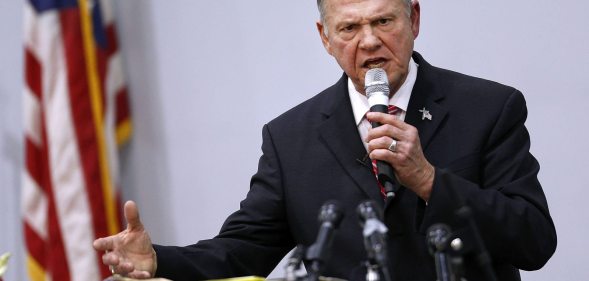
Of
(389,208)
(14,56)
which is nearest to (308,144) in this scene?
(389,208)

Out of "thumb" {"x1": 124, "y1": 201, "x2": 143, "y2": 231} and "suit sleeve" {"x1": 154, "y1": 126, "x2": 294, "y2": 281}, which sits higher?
"thumb" {"x1": 124, "y1": 201, "x2": 143, "y2": 231}

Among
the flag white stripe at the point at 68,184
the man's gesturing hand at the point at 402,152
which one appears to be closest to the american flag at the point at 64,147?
the flag white stripe at the point at 68,184

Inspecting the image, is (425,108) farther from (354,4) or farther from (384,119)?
(384,119)

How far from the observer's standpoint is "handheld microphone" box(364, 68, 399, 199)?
2.48 m

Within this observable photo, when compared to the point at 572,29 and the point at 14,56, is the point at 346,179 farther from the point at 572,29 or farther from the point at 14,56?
the point at 14,56

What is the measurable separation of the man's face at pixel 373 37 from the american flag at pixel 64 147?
2.03 m

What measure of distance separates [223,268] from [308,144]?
0.52 metres

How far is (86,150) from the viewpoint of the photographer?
186 inches

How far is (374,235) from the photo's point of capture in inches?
77.4

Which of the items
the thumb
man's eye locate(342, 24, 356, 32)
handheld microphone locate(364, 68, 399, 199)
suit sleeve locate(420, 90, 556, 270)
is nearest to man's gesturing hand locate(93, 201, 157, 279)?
the thumb

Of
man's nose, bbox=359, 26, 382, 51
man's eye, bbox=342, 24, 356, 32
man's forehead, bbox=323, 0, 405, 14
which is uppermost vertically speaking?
man's forehead, bbox=323, 0, 405, 14

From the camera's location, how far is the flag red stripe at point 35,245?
4.73m

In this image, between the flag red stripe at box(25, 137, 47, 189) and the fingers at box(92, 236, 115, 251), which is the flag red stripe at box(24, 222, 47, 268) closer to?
the flag red stripe at box(25, 137, 47, 189)

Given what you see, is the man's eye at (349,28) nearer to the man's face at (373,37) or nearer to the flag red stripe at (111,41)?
the man's face at (373,37)
